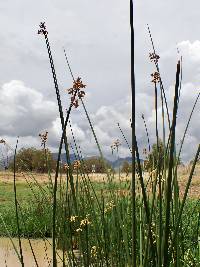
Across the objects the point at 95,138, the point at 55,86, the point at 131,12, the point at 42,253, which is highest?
the point at 131,12

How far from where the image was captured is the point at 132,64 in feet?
3.49

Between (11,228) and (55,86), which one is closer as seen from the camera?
(55,86)

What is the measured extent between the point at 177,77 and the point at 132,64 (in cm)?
14

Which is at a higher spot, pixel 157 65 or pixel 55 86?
pixel 157 65

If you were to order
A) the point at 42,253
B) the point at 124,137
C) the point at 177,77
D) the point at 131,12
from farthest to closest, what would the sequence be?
the point at 42,253
the point at 124,137
the point at 131,12
the point at 177,77

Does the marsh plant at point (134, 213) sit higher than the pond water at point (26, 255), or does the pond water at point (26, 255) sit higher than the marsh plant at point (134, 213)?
the marsh plant at point (134, 213)

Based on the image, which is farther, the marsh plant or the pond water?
the pond water

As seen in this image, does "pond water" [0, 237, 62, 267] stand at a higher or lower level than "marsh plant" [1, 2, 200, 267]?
lower

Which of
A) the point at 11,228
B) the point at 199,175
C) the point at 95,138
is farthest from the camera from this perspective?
the point at 199,175

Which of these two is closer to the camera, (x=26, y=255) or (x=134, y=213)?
(x=134, y=213)

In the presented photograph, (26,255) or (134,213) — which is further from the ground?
(134,213)

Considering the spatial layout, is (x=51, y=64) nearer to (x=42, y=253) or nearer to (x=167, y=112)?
(x=167, y=112)

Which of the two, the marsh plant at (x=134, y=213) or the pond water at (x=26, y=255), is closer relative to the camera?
the marsh plant at (x=134, y=213)

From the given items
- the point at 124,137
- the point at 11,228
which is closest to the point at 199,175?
the point at 11,228
